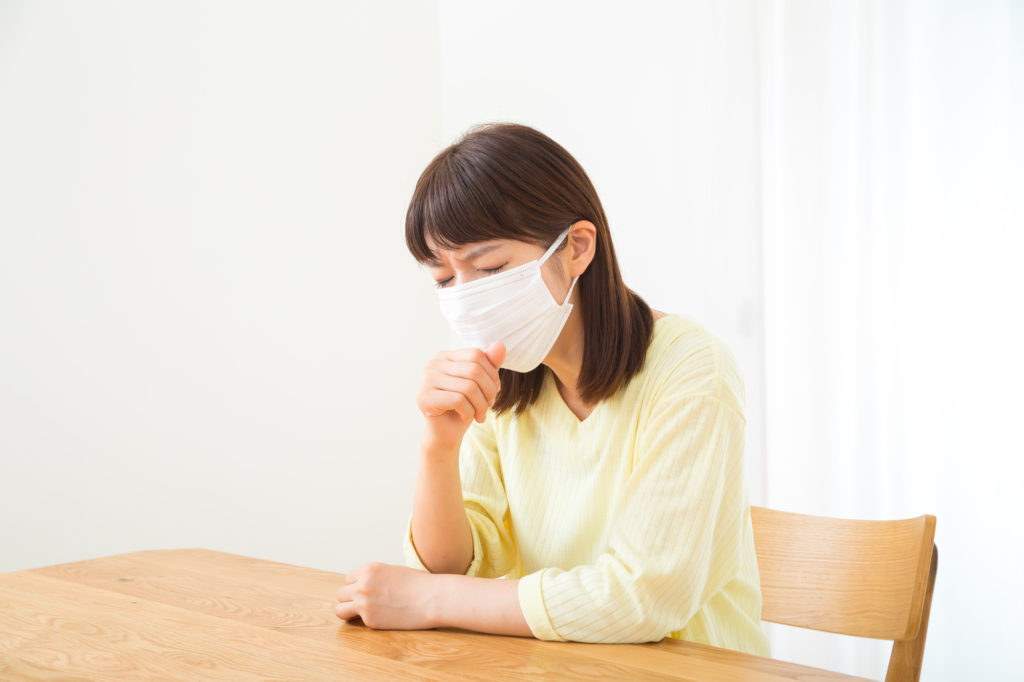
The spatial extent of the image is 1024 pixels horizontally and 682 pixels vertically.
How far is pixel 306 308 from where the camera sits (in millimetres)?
2992

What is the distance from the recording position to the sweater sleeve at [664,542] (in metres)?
0.94

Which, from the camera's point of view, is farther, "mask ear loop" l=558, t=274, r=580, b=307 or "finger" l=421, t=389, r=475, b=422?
"mask ear loop" l=558, t=274, r=580, b=307

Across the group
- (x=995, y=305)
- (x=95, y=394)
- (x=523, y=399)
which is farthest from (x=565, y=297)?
(x=95, y=394)

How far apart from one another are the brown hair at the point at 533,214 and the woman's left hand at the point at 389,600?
0.37 m

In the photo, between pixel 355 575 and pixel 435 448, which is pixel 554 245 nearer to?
pixel 435 448

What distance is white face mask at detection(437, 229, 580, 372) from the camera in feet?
3.77

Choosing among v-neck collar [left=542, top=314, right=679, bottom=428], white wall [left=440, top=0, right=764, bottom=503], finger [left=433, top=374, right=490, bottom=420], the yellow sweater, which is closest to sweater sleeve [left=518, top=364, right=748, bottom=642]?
the yellow sweater

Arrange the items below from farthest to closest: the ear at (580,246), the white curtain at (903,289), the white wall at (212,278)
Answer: the white wall at (212,278) < the white curtain at (903,289) < the ear at (580,246)

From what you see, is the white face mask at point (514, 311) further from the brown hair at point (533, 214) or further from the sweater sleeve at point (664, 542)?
the sweater sleeve at point (664, 542)

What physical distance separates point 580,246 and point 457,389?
11.5 inches

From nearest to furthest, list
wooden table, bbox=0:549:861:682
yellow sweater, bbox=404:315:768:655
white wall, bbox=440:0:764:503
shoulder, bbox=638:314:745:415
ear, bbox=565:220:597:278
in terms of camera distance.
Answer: wooden table, bbox=0:549:861:682
yellow sweater, bbox=404:315:768:655
shoulder, bbox=638:314:745:415
ear, bbox=565:220:597:278
white wall, bbox=440:0:764:503

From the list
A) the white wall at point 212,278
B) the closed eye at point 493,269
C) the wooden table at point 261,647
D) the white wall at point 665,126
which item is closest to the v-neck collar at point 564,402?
the closed eye at point 493,269

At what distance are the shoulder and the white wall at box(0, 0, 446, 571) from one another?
5.82 feet

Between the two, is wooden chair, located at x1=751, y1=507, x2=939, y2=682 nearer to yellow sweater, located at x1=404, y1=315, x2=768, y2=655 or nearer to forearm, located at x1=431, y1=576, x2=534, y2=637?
yellow sweater, located at x1=404, y1=315, x2=768, y2=655
